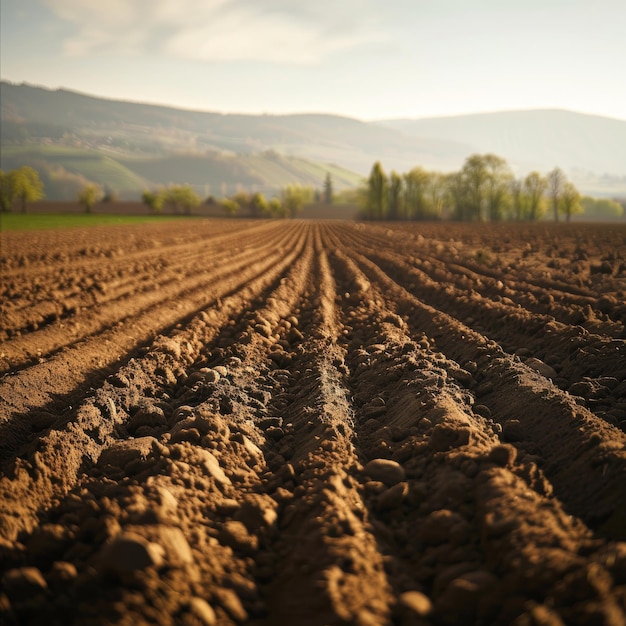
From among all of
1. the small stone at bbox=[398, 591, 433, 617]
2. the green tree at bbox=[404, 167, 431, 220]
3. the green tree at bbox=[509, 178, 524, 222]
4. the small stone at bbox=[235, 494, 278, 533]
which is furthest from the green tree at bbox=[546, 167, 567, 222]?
the small stone at bbox=[398, 591, 433, 617]

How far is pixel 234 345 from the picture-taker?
646 cm

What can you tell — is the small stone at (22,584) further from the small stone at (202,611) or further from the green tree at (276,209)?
the green tree at (276,209)

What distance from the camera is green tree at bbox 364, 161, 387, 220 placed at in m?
79.6

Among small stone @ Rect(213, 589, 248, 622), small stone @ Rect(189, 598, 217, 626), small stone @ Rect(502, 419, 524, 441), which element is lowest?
small stone @ Rect(213, 589, 248, 622)

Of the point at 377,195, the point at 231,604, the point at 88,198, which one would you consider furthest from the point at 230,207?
the point at 231,604

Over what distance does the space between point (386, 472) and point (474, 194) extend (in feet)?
253

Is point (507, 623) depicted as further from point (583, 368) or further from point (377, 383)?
point (583, 368)

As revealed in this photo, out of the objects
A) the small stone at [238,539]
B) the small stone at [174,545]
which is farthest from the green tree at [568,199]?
the small stone at [174,545]

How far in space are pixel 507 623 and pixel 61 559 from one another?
7.21ft

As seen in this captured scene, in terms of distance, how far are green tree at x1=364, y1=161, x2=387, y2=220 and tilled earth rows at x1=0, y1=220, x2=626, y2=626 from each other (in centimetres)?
7480

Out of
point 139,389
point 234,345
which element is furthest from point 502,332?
point 139,389

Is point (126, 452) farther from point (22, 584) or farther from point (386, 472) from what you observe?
point (386, 472)

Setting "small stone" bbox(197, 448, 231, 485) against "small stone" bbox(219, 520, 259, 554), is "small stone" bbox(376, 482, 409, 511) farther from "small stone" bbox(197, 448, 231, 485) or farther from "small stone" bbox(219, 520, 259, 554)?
"small stone" bbox(197, 448, 231, 485)

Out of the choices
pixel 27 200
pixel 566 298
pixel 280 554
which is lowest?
pixel 280 554
